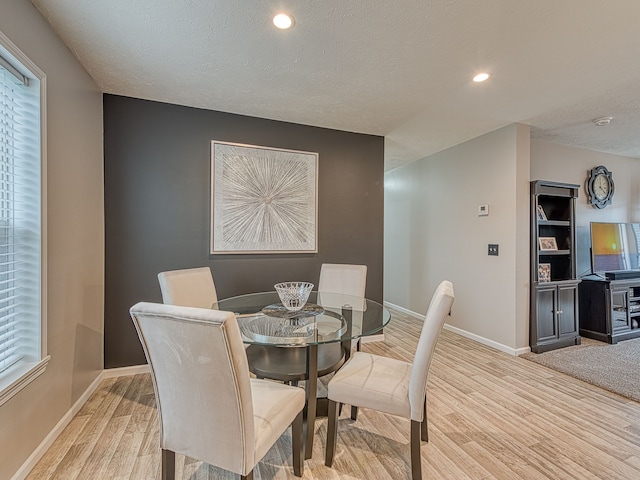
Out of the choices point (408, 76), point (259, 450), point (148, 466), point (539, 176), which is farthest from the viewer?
point (539, 176)

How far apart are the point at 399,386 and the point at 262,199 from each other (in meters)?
2.17

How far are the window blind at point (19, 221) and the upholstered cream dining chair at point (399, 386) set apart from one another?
5.57ft

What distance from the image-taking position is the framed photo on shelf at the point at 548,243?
11.8 ft

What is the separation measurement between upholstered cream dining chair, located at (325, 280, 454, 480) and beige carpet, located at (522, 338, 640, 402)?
6.26ft

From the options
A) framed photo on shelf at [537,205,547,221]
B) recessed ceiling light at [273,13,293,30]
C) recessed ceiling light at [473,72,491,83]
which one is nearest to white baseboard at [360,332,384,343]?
framed photo on shelf at [537,205,547,221]

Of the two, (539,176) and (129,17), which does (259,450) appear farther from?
(539,176)

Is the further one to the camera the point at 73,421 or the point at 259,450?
the point at 73,421

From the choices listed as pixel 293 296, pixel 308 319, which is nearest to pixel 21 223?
pixel 293 296

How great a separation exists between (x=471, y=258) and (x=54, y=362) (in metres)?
4.04

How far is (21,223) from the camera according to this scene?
1.67 m

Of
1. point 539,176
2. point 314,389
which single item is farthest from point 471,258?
point 314,389

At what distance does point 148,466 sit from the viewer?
5.47 ft

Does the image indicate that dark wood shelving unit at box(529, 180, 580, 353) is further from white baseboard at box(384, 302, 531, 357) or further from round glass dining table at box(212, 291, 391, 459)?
round glass dining table at box(212, 291, 391, 459)

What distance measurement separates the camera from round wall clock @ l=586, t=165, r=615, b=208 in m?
4.30
